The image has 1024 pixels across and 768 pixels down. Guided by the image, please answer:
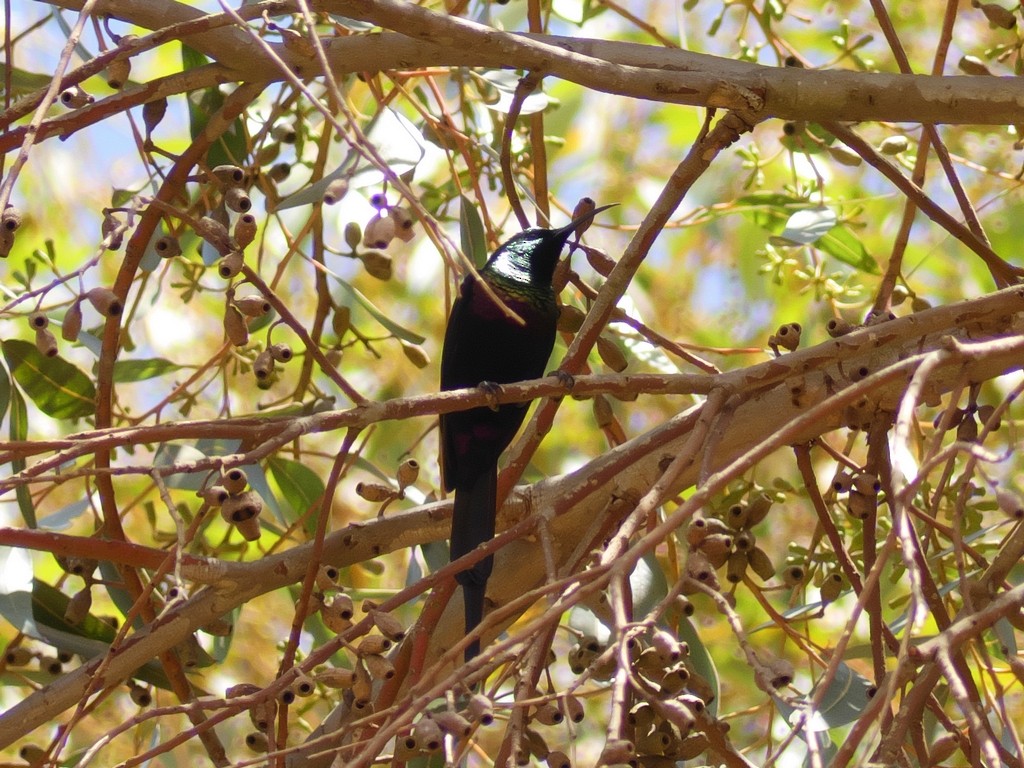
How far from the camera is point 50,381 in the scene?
2.40m

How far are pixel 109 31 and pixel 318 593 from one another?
83cm

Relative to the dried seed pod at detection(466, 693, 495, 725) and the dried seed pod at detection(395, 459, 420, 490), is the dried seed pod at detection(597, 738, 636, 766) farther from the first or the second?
the dried seed pod at detection(395, 459, 420, 490)

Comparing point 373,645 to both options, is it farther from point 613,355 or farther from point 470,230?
point 470,230

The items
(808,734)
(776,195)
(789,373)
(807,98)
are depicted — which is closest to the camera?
(808,734)

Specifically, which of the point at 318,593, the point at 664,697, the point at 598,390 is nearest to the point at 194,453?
the point at 318,593

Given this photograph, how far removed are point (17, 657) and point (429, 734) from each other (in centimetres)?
126

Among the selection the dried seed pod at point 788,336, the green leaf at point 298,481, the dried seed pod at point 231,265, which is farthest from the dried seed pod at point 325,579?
the green leaf at point 298,481

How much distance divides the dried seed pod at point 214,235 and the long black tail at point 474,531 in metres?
0.69

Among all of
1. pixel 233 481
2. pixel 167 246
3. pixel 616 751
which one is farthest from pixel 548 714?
pixel 167 246

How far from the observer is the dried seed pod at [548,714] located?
4.60 ft

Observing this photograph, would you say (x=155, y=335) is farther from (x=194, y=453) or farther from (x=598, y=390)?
(x=598, y=390)

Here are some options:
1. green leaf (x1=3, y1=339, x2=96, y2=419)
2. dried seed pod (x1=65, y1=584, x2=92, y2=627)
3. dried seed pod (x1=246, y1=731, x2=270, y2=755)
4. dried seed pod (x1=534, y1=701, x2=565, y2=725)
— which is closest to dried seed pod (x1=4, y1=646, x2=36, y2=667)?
dried seed pod (x1=65, y1=584, x2=92, y2=627)

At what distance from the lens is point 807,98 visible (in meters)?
1.89

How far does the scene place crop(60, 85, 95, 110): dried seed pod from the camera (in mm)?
1690
